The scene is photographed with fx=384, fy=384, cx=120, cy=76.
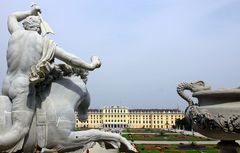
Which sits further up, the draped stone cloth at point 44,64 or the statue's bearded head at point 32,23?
the statue's bearded head at point 32,23

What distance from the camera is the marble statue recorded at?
447 centimetres

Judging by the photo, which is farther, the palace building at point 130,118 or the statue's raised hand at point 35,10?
the palace building at point 130,118

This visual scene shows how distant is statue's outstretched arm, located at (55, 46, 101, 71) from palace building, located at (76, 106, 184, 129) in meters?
122

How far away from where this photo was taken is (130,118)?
129500 millimetres

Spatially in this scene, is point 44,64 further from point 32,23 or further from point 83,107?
point 83,107

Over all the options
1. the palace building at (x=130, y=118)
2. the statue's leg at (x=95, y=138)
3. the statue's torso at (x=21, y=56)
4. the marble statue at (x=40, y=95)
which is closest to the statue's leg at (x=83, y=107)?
the marble statue at (x=40, y=95)

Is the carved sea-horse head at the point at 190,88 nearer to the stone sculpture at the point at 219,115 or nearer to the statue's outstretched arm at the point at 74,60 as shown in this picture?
the stone sculpture at the point at 219,115

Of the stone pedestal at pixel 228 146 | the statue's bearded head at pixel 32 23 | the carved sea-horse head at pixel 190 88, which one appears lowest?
the stone pedestal at pixel 228 146

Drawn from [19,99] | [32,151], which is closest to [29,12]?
[19,99]

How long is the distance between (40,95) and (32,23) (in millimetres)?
956

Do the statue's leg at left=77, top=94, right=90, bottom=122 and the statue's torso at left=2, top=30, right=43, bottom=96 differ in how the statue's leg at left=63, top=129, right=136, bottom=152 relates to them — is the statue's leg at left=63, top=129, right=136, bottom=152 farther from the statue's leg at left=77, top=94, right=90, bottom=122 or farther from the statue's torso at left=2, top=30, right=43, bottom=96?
the statue's torso at left=2, top=30, right=43, bottom=96

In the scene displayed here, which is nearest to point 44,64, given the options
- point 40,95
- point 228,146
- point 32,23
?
point 40,95

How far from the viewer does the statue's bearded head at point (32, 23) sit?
491cm

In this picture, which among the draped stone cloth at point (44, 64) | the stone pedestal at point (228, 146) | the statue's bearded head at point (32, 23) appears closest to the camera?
the draped stone cloth at point (44, 64)
